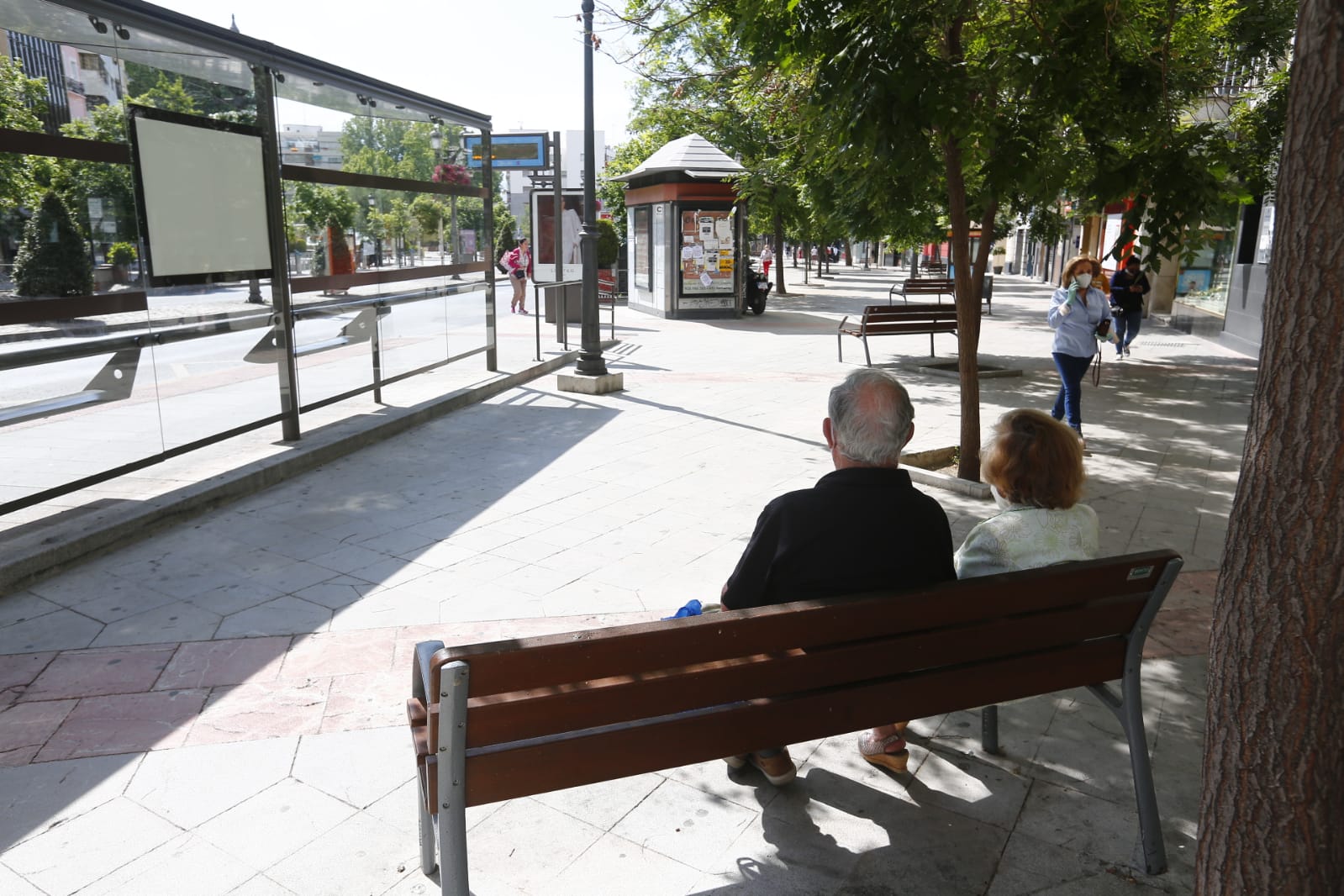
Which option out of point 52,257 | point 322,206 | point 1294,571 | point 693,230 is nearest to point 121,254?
point 52,257

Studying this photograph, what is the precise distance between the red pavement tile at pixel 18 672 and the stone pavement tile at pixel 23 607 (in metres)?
0.45

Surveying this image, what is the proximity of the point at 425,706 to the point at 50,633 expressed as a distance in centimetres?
274

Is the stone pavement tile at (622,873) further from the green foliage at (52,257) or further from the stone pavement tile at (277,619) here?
the green foliage at (52,257)

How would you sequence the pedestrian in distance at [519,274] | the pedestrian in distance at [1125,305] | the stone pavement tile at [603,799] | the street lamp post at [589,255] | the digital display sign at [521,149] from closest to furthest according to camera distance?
the stone pavement tile at [603,799] < the street lamp post at [589,255] < the pedestrian in distance at [1125,305] < the pedestrian in distance at [519,274] < the digital display sign at [521,149]

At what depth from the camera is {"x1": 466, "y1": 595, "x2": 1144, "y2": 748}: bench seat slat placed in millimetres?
2160

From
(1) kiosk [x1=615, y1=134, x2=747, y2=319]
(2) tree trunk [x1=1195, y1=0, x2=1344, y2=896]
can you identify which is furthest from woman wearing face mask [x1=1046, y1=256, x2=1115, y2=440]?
(1) kiosk [x1=615, y1=134, x2=747, y2=319]

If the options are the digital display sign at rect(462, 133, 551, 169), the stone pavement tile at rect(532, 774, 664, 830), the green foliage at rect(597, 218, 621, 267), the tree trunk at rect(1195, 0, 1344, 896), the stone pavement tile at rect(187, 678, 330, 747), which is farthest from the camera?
the digital display sign at rect(462, 133, 551, 169)

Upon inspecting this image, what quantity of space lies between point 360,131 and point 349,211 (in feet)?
2.90

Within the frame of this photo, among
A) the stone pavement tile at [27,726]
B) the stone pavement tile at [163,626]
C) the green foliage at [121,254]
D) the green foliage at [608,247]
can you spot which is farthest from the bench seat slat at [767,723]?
the green foliage at [608,247]

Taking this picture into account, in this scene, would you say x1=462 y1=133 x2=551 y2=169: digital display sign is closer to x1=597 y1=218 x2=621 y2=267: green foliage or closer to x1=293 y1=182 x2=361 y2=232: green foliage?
x1=597 y1=218 x2=621 y2=267: green foliage

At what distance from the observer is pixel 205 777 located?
3.16 meters

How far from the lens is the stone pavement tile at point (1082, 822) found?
2.85 metres

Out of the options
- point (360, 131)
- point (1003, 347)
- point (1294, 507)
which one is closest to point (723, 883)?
point (1294, 507)

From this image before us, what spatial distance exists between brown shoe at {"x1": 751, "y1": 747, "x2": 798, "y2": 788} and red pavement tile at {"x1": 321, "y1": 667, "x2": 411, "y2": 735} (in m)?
1.36
